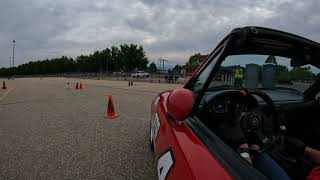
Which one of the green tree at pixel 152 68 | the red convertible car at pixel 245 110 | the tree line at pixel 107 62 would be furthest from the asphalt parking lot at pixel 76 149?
the tree line at pixel 107 62

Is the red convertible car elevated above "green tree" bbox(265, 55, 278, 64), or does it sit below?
below

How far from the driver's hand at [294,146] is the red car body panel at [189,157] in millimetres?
690

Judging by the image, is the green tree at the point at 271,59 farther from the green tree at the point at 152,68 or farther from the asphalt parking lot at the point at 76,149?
the green tree at the point at 152,68

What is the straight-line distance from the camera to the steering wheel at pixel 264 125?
248 cm

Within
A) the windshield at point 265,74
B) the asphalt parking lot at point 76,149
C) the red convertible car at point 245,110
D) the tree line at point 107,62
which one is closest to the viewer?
the red convertible car at point 245,110

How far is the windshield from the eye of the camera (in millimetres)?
3092

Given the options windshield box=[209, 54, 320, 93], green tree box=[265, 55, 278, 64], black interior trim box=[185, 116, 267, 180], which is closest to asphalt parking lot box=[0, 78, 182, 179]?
windshield box=[209, 54, 320, 93]

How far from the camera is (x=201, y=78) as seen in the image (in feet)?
9.51

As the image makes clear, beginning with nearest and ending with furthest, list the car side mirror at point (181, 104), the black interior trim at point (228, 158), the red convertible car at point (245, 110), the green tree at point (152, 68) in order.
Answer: the black interior trim at point (228, 158) < the red convertible car at point (245, 110) < the car side mirror at point (181, 104) < the green tree at point (152, 68)

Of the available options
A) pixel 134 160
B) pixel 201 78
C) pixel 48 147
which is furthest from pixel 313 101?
pixel 48 147

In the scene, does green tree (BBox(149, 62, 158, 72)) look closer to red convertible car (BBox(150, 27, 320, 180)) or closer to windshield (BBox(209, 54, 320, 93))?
windshield (BBox(209, 54, 320, 93))

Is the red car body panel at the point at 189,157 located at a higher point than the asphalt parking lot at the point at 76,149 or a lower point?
higher

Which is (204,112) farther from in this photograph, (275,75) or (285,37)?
(275,75)

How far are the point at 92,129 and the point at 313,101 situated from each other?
16.3 ft
